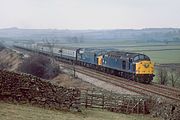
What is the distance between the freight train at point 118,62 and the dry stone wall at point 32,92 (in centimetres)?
2317

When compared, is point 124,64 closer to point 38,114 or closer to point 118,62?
point 118,62

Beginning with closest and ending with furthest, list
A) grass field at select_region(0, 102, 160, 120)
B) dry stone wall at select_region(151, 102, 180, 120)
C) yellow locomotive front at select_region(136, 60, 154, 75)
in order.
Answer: grass field at select_region(0, 102, 160, 120)
dry stone wall at select_region(151, 102, 180, 120)
yellow locomotive front at select_region(136, 60, 154, 75)

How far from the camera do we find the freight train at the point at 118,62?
49094mm

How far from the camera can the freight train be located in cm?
4909

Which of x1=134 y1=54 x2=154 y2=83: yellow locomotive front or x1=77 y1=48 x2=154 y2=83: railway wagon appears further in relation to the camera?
x1=77 y1=48 x2=154 y2=83: railway wagon

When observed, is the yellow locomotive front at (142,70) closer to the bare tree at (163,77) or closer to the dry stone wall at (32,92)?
the bare tree at (163,77)

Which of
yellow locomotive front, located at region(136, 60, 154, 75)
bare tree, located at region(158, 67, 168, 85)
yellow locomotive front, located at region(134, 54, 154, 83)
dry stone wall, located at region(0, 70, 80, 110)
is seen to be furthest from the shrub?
dry stone wall, located at region(0, 70, 80, 110)

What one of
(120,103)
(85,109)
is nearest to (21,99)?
(85,109)

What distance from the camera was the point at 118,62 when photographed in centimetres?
5472

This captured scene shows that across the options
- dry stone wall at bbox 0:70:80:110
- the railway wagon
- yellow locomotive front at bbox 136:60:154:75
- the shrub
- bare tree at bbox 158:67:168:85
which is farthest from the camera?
the shrub

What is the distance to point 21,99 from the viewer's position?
82.0 ft

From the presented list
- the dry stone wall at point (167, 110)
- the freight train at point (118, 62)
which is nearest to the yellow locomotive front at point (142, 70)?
the freight train at point (118, 62)

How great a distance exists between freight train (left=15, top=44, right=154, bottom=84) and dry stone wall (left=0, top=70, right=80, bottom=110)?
23.2 meters

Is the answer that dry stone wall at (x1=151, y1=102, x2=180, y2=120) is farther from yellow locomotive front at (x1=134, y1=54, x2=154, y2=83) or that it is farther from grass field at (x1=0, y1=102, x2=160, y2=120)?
yellow locomotive front at (x1=134, y1=54, x2=154, y2=83)
